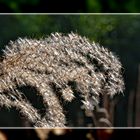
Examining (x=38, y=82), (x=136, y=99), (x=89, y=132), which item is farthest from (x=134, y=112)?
(x=38, y=82)

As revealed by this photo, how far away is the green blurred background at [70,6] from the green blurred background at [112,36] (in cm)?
36

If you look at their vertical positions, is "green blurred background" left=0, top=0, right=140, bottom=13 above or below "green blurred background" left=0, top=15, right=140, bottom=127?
above

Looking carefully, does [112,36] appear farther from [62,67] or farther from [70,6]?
[70,6]

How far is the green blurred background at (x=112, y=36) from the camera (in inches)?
69.0

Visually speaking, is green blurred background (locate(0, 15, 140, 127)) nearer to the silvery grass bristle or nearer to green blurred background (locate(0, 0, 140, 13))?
the silvery grass bristle

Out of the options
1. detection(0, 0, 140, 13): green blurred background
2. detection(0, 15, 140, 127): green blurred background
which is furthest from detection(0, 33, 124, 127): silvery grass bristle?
detection(0, 0, 140, 13): green blurred background

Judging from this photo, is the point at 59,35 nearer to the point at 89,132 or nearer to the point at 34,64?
the point at 34,64

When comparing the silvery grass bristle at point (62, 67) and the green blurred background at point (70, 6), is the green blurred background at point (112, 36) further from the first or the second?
the green blurred background at point (70, 6)

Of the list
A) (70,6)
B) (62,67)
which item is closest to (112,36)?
(62,67)

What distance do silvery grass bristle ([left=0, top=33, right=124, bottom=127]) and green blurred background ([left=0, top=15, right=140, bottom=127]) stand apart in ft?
0.09

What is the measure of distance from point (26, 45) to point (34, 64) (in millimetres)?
65

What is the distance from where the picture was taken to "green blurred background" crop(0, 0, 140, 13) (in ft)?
7.13

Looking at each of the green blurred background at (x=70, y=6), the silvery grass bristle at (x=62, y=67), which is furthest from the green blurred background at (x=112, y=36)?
the green blurred background at (x=70, y=6)

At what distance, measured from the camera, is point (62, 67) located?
1728mm
